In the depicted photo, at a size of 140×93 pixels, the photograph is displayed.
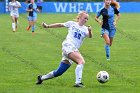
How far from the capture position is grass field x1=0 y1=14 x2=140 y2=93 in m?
14.1

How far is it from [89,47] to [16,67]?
812 centimetres

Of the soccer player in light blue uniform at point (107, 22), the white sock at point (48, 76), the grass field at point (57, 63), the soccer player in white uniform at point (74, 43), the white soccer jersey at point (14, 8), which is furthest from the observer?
the white soccer jersey at point (14, 8)

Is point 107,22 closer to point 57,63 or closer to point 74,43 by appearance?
point 57,63

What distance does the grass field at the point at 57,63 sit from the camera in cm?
1411

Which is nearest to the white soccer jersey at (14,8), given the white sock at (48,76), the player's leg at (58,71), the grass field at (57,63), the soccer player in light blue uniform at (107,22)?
the grass field at (57,63)

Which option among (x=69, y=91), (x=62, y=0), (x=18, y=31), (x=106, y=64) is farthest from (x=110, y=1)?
(x=62, y=0)

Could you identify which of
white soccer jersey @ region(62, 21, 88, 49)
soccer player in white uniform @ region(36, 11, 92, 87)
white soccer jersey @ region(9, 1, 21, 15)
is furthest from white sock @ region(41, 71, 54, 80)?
white soccer jersey @ region(9, 1, 21, 15)

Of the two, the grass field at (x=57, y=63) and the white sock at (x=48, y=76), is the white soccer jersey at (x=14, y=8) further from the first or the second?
the white sock at (x=48, y=76)

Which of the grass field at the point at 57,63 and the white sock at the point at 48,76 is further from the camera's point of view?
the white sock at the point at 48,76

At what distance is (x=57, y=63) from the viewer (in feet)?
63.9

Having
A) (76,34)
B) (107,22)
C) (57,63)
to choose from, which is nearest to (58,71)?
(76,34)

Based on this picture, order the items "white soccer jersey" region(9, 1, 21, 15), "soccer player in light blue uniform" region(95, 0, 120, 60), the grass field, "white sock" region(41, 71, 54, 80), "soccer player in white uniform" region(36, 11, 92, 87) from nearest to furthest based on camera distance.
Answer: "soccer player in white uniform" region(36, 11, 92, 87) < the grass field < "white sock" region(41, 71, 54, 80) < "soccer player in light blue uniform" region(95, 0, 120, 60) < "white soccer jersey" region(9, 1, 21, 15)

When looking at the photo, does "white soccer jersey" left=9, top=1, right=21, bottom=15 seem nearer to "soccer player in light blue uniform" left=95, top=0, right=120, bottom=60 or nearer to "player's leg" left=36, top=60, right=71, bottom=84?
"soccer player in light blue uniform" left=95, top=0, right=120, bottom=60

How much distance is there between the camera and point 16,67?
18.4 metres
